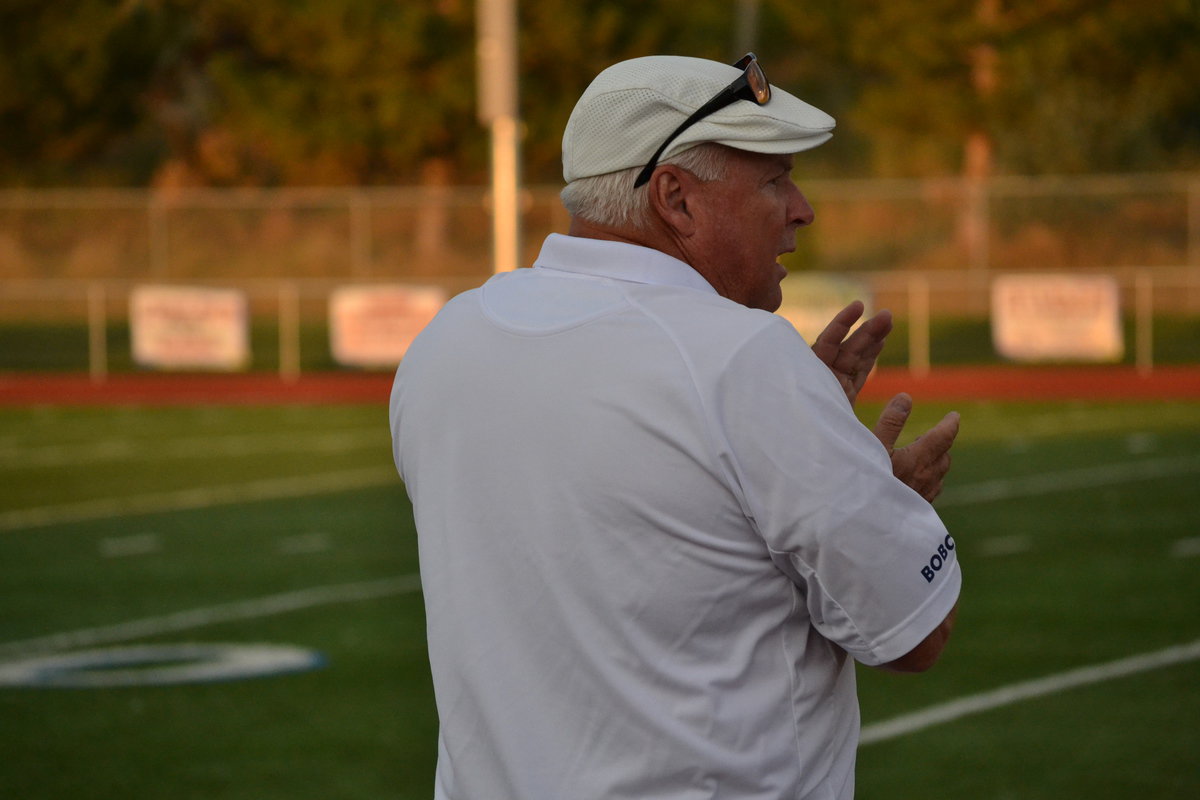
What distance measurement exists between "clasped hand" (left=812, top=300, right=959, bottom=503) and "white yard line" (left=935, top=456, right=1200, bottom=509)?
407 inches

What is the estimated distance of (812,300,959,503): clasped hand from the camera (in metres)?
2.46

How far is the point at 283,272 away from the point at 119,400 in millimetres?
13163

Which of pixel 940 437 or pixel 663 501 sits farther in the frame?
pixel 940 437

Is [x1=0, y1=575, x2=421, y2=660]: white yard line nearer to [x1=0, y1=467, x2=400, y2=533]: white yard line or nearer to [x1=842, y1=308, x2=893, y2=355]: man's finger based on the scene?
[x1=0, y1=467, x2=400, y2=533]: white yard line

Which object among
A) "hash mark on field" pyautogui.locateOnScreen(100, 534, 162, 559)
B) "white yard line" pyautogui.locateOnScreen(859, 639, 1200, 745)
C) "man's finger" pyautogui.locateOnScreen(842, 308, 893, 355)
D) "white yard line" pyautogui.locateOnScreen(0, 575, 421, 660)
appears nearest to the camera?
"man's finger" pyautogui.locateOnScreen(842, 308, 893, 355)

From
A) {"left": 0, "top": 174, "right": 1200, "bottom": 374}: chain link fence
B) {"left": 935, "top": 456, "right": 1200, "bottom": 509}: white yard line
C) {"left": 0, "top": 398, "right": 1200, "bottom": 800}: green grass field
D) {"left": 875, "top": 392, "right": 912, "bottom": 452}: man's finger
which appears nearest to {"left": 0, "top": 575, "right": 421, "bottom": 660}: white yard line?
{"left": 0, "top": 398, "right": 1200, "bottom": 800}: green grass field

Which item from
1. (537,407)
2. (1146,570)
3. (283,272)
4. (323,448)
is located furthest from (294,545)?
(283,272)

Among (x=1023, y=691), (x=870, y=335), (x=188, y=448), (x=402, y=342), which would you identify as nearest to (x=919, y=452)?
(x=870, y=335)

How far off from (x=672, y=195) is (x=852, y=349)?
1.28 feet

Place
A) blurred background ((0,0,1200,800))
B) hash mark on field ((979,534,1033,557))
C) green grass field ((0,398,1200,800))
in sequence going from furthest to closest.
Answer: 1. hash mark on field ((979,534,1033,557))
2. blurred background ((0,0,1200,800))
3. green grass field ((0,398,1200,800))

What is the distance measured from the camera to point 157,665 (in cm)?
817

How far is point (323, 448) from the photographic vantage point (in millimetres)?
17500

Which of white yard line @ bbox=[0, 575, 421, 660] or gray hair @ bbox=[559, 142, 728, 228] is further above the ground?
gray hair @ bbox=[559, 142, 728, 228]

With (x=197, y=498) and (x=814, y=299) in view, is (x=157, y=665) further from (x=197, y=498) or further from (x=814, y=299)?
(x=814, y=299)
